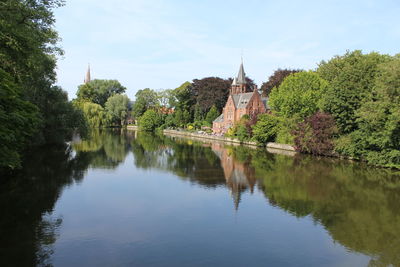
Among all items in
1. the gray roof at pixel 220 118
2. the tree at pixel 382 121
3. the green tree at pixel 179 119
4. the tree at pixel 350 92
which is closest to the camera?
the tree at pixel 382 121

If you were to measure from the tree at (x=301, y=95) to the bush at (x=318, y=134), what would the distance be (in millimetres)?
4559

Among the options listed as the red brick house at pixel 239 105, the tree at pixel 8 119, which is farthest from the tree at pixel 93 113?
the tree at pixel 8 119

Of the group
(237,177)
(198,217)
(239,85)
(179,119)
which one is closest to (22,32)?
(198,217)

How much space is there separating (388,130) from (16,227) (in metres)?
26.5

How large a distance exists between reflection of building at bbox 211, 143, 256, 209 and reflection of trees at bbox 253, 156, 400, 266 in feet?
2.94

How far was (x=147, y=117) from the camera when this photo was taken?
8694cm

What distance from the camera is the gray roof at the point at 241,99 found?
64.1 meters

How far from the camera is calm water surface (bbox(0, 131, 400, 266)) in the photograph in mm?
11062

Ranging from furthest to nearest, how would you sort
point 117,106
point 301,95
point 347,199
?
point 117,106
point 301,95
point 347,199

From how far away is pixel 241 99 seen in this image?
65.8 meters

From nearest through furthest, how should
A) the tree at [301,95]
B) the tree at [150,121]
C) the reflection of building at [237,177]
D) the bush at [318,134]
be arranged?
the reflection of building at [237,177] < the bush at [318,134] < the tree at [301,95] < the tree at [150,121]

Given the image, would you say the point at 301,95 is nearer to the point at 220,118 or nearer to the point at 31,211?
the point at 220,118

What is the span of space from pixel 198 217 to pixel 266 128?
32.7 m

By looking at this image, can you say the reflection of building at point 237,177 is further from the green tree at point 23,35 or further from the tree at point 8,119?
the green tree at point 23,35
